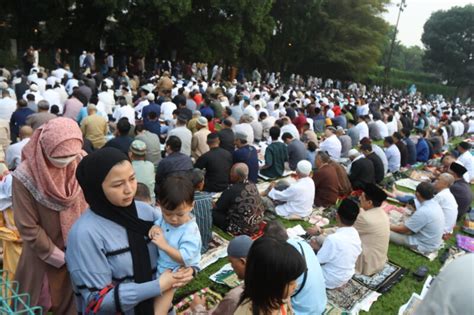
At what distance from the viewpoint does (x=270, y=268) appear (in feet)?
5.93

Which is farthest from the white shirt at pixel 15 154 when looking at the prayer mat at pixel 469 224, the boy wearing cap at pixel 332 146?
the prayer mat at pixel 469 224

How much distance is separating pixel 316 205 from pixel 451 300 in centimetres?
546

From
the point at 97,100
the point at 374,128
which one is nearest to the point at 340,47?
the point at 374,128

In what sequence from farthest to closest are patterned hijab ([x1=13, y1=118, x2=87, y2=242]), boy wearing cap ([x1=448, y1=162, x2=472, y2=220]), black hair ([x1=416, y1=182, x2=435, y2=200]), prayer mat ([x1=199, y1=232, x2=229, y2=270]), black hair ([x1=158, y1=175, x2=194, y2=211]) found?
boy wearing cap ([x1=448, y1=162, x2=472, y2=220]) < black hair ([x1=416, y1=182, x2=435, y2=200]) < prayer mat ([x1=199, y1=232, x2=229, y2=270]) < patterned hijab ([x1=13, y1=118, x2=87, y2=242]) < black hair ([x1=158, y1=175, x2=194, y2=211])

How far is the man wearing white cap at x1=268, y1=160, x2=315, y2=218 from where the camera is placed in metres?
5.98

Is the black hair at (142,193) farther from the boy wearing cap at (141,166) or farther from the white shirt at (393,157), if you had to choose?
the white shirt at (393,157)

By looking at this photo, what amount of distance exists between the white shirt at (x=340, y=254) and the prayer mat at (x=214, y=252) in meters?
1.40

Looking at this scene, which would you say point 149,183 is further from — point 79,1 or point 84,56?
point 79,1

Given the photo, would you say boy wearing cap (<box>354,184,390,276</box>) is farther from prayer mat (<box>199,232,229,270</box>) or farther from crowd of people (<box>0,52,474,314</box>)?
prayer mat (<box>199,232,229,270</box>)

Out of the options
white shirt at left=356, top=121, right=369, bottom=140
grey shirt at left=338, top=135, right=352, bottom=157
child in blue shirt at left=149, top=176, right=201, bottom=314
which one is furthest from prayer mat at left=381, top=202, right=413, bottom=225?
child in blue shirt at left=149, top=176, right=201, bottom=314

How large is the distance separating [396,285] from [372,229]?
2.89 feet

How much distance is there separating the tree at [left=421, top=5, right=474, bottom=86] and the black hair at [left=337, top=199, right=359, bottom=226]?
45.0 metres

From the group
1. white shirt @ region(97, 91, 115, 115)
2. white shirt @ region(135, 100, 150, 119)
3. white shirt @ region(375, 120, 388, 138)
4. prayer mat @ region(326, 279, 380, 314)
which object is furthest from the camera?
white shirt @ region(375, 120, 388, 138)

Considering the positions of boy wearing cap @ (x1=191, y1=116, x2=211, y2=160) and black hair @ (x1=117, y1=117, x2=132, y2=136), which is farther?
boy wearing cap @ (x1=191, y1=116, x2=211, y2=160)
